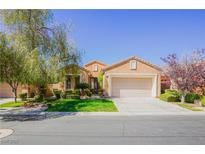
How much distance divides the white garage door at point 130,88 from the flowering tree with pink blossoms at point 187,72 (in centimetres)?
501

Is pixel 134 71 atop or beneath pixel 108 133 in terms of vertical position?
atop

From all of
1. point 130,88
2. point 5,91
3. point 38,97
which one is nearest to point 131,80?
point 130,88

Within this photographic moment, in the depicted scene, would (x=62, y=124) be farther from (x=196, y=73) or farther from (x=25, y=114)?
(x=196, y=73)

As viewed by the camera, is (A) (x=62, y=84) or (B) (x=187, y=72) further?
(A) (x=62, y=84)

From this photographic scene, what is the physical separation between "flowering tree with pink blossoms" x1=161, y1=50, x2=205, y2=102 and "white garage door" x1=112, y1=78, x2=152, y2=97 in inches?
197

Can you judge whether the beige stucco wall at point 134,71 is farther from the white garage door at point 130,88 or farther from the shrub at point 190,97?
the shrub at point 190,97

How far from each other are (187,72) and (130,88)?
688cm

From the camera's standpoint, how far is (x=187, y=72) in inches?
677

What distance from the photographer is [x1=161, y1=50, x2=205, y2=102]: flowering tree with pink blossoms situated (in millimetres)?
17203

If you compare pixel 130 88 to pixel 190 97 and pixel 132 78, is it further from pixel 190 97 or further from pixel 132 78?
pixel 190 97

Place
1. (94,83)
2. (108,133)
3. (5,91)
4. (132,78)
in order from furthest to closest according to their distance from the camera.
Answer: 1. (94,83)
2. (132,78)
3. (5,91)
4. (108,133)

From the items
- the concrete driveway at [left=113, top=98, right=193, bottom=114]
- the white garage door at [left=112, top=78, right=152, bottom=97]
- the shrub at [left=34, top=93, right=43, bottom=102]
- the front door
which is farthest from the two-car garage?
the shrub at [left=34, top=93, right=43, bottom=102]
